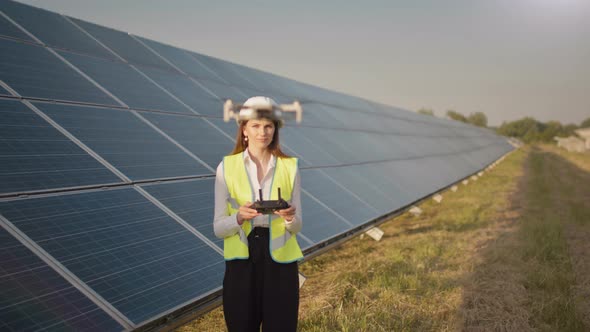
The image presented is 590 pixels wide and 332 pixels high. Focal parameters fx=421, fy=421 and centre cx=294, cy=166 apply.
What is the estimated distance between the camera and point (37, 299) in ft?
9.57

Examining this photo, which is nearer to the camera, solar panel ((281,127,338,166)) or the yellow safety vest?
the yellow safety vest

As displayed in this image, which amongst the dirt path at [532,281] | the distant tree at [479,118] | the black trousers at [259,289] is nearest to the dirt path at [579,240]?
the dirt path at [532,281]

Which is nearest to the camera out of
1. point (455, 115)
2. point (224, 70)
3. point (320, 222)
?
point (320, 222)

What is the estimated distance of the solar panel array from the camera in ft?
10.4

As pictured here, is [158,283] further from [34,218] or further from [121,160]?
[121,160]

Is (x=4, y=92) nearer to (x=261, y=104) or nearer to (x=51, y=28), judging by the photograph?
(x=51, y=28)

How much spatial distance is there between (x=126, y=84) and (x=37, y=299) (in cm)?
501

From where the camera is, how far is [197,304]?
12.3 ft

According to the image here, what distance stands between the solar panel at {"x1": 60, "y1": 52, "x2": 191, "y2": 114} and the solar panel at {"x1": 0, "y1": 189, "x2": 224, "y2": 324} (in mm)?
2848

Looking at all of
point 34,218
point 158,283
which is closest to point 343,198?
point 158,283

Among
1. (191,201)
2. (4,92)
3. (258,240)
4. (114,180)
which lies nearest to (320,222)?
(191,201)

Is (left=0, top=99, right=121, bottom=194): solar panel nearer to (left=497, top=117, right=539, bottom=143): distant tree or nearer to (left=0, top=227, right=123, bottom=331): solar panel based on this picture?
(left=0, top=227, right=123, bottom=331): solar panel

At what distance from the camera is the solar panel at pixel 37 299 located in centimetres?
275

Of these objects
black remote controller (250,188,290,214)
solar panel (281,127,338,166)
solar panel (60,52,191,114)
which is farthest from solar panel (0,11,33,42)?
black remote controller (250,188,290,214)
